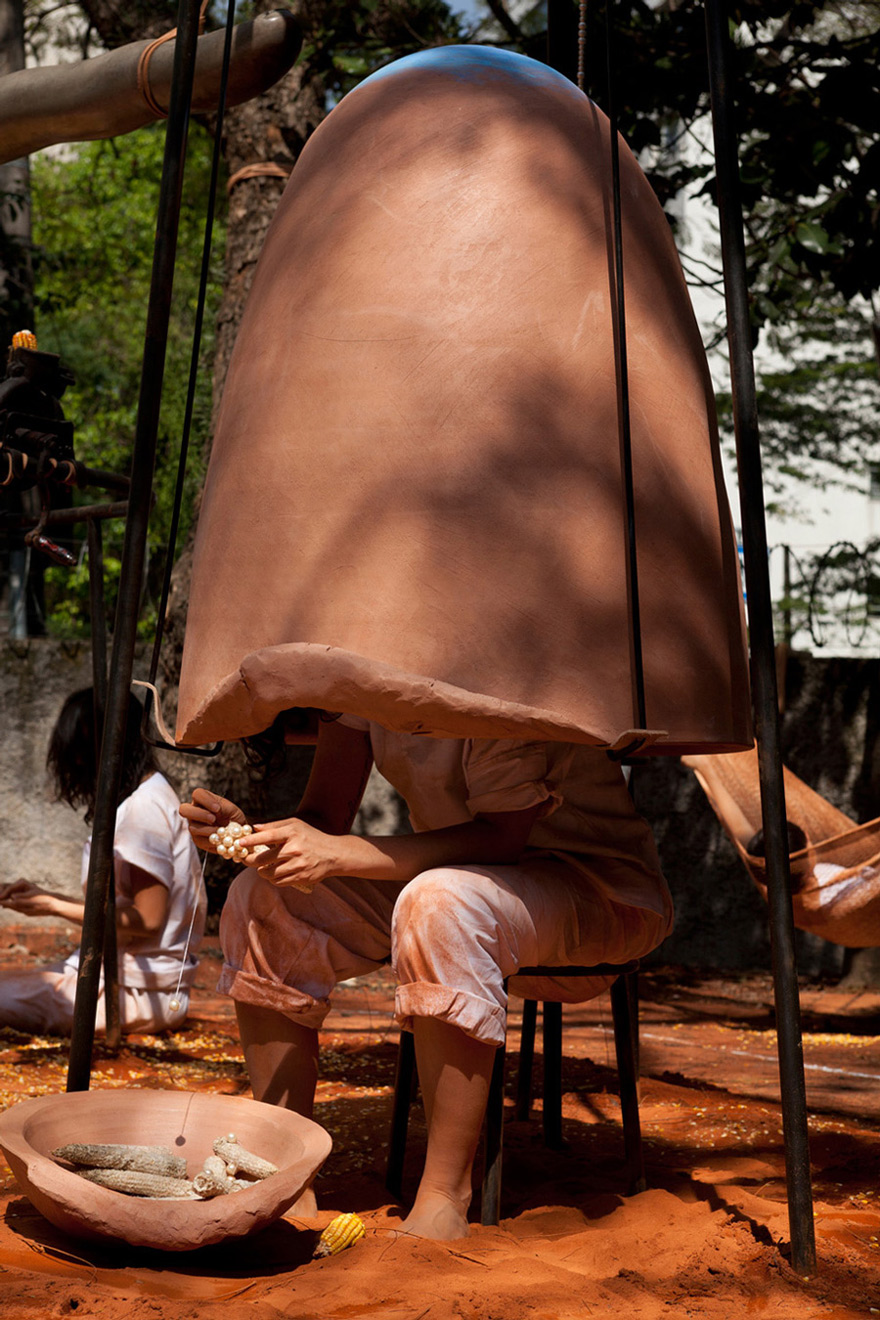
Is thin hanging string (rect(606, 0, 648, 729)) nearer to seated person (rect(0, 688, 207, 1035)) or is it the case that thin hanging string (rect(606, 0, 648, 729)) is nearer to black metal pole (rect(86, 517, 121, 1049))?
black metal pole (rect(86, 517, 121, 1049))

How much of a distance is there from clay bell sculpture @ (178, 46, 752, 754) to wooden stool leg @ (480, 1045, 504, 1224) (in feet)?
2.20

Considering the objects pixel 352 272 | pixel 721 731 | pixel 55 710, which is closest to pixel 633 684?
pixel 721 731

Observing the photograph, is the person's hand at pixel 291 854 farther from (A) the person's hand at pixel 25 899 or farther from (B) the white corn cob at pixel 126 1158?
(A) the person's hand at pixel 25 899

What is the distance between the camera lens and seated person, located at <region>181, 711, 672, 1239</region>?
213 cm

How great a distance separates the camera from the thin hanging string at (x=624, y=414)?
2.19 meters

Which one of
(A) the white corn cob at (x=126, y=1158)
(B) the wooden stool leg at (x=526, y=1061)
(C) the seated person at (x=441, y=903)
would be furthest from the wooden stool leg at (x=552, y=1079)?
(A) the white corn cob at (x=126, y=1158)

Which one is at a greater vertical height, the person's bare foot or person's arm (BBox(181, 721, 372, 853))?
person's arm (BBox(181, 721, 372, 853))

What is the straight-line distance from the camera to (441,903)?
213 cm

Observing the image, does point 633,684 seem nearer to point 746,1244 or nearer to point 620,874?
point 620,874

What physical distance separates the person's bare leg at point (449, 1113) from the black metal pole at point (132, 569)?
0.76 m

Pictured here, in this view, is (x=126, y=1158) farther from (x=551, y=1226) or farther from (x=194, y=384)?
(x=194, y=384)

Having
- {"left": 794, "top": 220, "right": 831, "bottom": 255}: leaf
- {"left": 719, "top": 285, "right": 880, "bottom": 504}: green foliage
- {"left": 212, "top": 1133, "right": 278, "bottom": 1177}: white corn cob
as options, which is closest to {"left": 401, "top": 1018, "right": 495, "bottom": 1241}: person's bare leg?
{"left": 212, "top": 1133, "right": 278, "bottom": 1177}: white corn cob

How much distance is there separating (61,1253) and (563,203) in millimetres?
2004

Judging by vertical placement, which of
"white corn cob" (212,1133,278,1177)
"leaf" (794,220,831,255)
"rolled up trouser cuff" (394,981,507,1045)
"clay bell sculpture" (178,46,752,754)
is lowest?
"white corn cob" (212,1133,278,1177)
